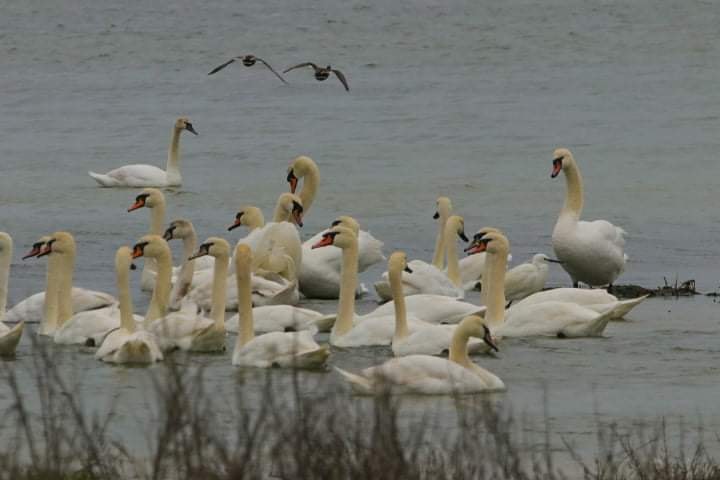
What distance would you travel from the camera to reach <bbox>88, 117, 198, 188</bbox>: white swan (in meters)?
20.9

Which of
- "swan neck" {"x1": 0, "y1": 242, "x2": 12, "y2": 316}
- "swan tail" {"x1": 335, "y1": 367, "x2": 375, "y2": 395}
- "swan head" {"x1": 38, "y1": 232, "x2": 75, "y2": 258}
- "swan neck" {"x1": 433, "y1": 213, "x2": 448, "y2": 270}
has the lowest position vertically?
"swan tail" {"x1": 335, "y1": 367, "x2": 375, "y2": 395}

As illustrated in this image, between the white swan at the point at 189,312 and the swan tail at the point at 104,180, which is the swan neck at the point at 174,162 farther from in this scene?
the white swan at the point at 189,312

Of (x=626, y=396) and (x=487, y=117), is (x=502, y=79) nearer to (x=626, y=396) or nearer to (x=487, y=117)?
(x=487, y=117)

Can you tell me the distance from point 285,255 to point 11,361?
3.20 metres

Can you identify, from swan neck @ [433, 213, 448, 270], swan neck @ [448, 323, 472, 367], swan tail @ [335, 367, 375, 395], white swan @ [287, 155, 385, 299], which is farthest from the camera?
swan neck @ [433, 213, 448, 270]

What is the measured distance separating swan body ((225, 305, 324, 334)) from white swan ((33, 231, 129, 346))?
0.75 meters

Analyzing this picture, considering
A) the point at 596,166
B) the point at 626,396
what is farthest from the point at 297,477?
the point at 596,166

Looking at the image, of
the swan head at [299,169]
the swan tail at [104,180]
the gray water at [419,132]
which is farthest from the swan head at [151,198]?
the swan tail at [104,180]

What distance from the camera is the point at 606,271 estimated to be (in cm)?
1322

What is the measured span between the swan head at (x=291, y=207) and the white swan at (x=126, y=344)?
132 inches

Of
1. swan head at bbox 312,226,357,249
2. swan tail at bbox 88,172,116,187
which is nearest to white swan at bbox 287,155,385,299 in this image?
swan head at bbox 312,226,357,249

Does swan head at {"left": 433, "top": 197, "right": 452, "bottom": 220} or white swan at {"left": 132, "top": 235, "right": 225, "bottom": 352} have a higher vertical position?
swan head at {"left": 433, "top": 197, "right": 452, "bottom": 220}

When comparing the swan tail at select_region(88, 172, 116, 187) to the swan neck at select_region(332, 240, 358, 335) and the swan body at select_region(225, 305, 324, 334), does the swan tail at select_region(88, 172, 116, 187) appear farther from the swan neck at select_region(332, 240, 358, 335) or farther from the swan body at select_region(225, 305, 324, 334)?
the swan neck at select_region(332, 240, 358, 335)

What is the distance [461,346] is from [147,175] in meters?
12.5
